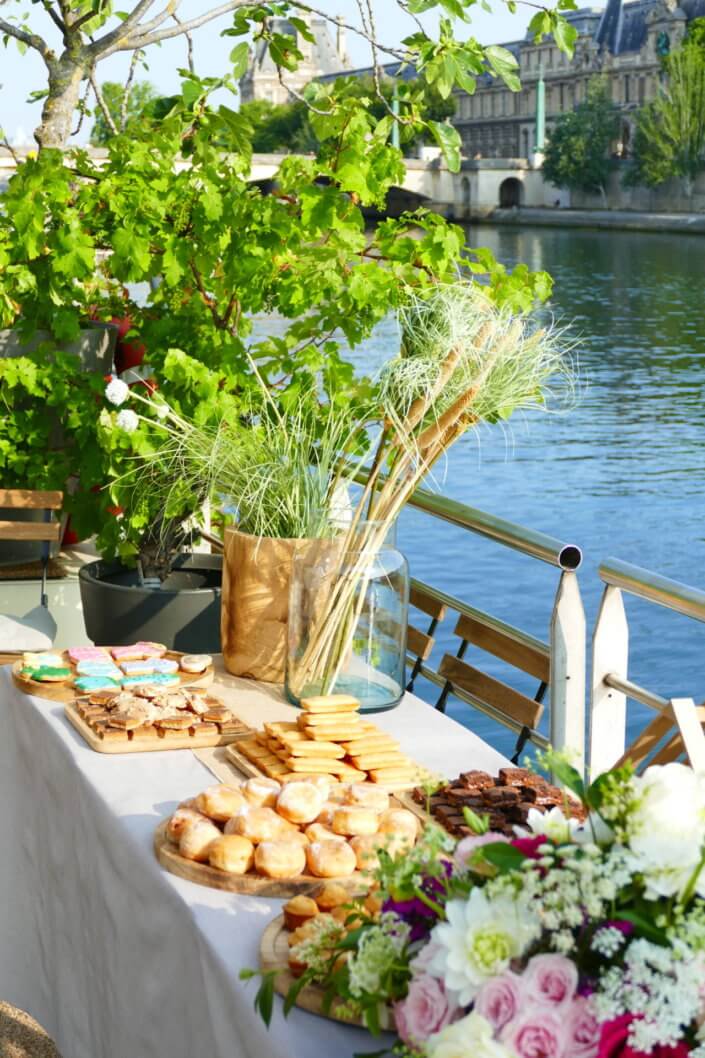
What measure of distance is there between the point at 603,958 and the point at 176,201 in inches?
106

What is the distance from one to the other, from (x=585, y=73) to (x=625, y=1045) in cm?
9310

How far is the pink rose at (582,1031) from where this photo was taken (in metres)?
1.16

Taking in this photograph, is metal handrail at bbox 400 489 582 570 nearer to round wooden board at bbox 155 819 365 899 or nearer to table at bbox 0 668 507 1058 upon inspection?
table at bbox 0 668 507 1058

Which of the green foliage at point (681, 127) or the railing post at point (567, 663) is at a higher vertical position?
the green foliage at point (681, 127)

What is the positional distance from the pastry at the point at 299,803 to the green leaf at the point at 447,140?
6.34 ft

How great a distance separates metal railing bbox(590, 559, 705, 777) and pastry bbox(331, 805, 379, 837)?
715 millimetres

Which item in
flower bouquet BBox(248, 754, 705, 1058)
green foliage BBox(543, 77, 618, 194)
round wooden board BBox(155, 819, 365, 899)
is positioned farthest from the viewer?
green foliage BBox(543, 77, 618, 194)

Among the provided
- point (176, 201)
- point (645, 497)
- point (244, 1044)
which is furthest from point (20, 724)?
point (645, 497)

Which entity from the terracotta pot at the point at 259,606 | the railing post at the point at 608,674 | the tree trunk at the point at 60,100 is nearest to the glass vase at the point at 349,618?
the terracotta pot at the point at 259,606

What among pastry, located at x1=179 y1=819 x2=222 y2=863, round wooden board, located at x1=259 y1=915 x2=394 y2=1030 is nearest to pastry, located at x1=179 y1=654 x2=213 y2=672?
pastry, located at x1=179 y1=819 x2=222 y2=863

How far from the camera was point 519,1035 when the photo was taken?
45.6 inches

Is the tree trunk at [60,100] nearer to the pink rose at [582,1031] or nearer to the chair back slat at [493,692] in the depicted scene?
the chair back slat at [493,692]

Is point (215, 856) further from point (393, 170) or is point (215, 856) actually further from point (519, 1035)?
point (393, 170)

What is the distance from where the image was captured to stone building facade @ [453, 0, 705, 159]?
8056 cm
